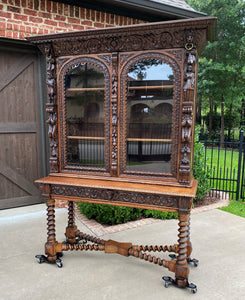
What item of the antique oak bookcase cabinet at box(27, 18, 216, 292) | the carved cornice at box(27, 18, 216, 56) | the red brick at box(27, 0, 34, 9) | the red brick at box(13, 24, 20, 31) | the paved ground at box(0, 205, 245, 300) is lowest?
the paved ground at box(0, 205, 245, 300)

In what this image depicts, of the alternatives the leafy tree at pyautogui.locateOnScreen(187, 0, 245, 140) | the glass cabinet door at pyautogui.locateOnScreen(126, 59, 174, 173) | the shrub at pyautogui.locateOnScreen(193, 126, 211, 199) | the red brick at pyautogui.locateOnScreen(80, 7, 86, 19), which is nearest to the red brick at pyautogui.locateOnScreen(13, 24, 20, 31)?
the red brick at pyautogui.locateOnScreen(80, 7, 86, 19)

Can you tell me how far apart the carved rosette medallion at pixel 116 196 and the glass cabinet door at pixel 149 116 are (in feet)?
0.90

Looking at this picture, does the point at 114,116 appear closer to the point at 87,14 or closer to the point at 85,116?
the point at 85,116

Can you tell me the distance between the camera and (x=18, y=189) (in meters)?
4.53

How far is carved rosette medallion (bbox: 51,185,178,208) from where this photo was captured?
242 cm

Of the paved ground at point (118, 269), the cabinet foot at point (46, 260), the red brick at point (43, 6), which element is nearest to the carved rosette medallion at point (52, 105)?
the cabinet foot at point (46, 260)

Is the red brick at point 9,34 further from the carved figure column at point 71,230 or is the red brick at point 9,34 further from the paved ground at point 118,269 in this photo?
the paved ground at point 118,269

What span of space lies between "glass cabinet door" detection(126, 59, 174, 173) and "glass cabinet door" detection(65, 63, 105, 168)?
12.7 inches

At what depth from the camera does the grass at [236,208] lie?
4379 mm

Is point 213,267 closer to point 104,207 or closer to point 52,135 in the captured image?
point 104,207

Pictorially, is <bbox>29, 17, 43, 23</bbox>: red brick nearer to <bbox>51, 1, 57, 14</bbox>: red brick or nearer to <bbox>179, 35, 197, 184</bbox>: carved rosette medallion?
<bbox>51, 1, 57, 14</bbox>: red brick

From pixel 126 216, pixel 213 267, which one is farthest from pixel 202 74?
pixel 213 267

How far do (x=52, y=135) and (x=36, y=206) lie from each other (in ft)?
7.55

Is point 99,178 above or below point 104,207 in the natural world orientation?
above
